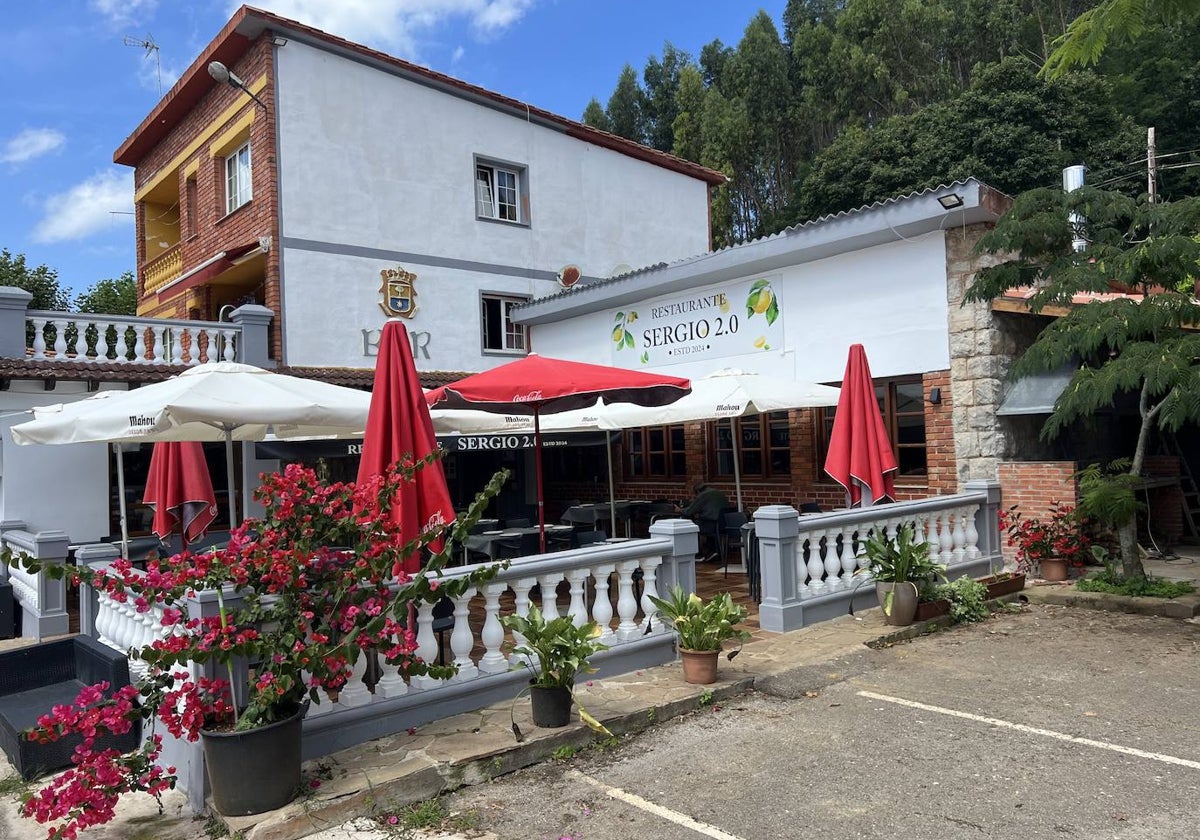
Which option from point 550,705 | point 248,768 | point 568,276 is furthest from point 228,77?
point 248,768

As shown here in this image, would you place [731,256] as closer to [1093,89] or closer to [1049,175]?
[1049,175]

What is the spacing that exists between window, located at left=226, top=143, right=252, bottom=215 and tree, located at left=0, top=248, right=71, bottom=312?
56.2ft

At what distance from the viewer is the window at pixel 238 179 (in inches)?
563

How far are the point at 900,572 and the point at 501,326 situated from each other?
1020 centimetres

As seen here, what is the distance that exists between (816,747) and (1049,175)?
22.8m

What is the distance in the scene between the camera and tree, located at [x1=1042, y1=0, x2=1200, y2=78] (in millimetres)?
5047

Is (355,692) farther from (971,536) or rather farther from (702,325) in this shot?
(702,325)

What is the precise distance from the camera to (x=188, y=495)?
7.42 m

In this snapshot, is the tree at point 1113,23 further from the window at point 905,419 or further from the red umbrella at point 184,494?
the red umbrella at point 184,494

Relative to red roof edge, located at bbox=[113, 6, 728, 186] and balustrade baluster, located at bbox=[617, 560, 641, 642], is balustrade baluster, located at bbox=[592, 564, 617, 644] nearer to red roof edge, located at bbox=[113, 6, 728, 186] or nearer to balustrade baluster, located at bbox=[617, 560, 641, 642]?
balustrade baluster, located at bbox=[617, 560, 641, 642]

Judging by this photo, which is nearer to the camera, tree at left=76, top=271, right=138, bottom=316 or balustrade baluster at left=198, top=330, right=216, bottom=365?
balustrade baluster at left=198, top=330, right=216, bottom=365

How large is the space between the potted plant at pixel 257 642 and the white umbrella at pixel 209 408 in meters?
1.65

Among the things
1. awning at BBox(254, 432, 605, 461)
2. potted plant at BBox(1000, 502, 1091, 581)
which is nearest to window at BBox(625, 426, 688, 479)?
awning at BBox(254, 432, 605, 461)

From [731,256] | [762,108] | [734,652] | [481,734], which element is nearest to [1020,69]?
[762,108]
